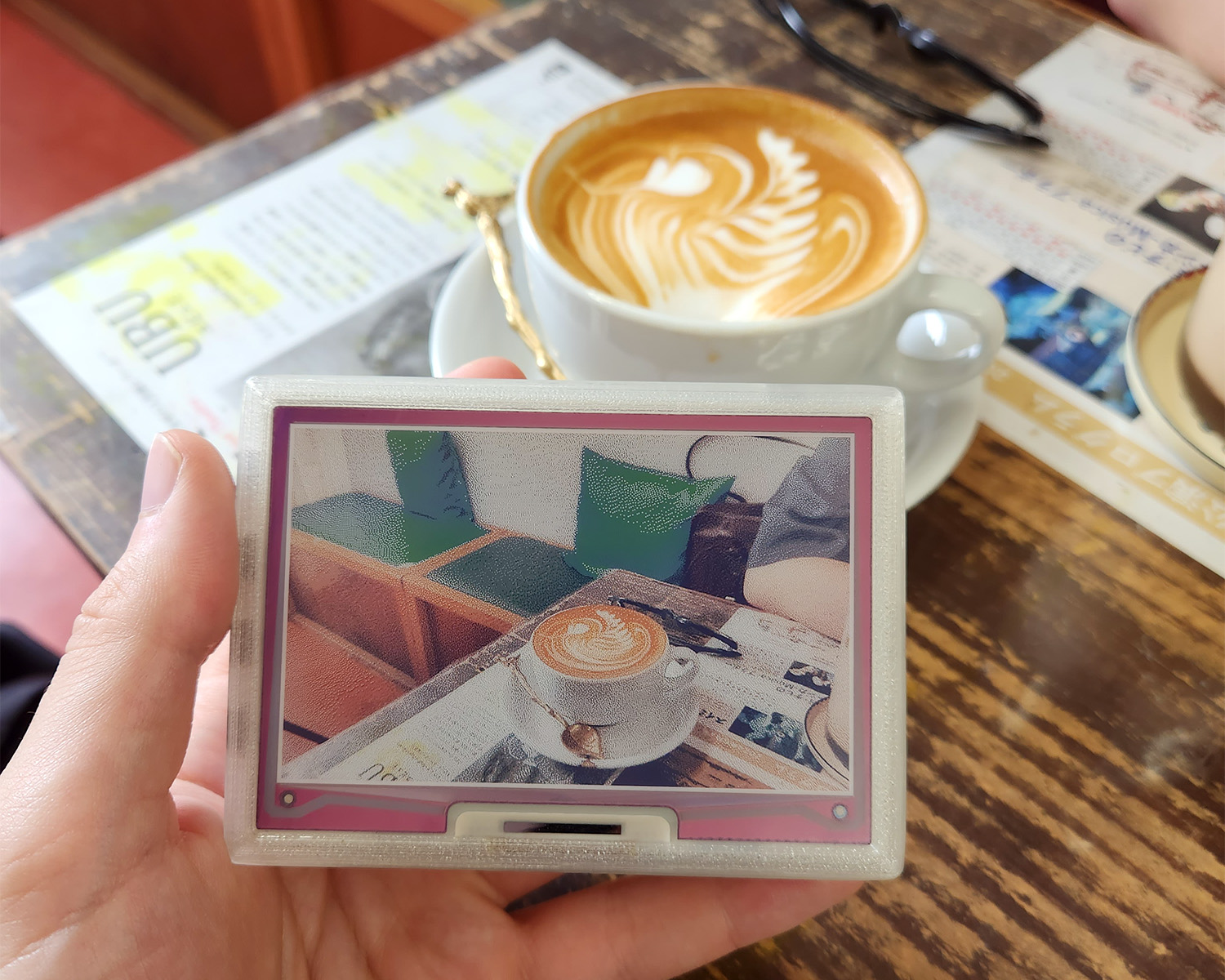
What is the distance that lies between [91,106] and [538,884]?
1.71 m

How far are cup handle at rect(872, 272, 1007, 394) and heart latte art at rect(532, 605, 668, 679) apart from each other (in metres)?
0.24

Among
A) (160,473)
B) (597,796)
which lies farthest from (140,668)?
(597,796)

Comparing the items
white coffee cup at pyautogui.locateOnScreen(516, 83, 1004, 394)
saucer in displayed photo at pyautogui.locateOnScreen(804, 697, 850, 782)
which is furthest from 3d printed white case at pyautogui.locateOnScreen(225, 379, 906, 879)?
white coffee cup at pyautogui.locateOnScreen(516, 83, 1004, 394)

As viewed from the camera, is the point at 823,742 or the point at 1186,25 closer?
the point at 823,742

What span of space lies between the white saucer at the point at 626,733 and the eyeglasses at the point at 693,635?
0.02 m

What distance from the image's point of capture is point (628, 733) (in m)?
0.33

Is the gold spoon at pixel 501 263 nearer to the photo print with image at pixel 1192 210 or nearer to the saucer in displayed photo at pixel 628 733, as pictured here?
the saucer in displayed photo at pixel 628 733

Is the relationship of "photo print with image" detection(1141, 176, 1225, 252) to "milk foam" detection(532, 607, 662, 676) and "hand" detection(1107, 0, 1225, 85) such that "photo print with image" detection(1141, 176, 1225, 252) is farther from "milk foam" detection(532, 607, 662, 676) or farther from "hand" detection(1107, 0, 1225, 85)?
"milk foam" detection(532, 607, 662, 676)

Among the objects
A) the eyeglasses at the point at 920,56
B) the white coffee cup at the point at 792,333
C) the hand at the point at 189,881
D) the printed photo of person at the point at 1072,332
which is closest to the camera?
the hand at the point at 189,881

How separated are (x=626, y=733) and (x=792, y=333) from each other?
212 millimetres

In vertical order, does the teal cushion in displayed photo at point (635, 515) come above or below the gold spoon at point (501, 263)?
above

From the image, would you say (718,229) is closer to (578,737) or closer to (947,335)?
(947,335)

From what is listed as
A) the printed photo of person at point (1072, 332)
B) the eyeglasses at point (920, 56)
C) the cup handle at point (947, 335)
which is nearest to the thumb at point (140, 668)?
the cup handle at point (947, 335)

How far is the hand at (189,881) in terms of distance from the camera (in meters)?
0.31
